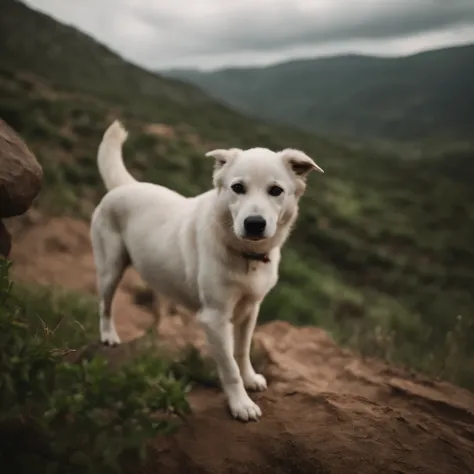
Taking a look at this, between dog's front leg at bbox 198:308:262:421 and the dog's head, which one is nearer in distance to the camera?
the dog's head

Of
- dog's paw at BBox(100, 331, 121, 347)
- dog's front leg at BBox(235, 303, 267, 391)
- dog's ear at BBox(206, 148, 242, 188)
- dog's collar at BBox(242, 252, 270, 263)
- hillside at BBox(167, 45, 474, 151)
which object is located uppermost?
hillside at BBox(167, 45, 474, 151)

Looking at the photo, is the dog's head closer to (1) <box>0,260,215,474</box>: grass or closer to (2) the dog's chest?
(2) the dog's chest

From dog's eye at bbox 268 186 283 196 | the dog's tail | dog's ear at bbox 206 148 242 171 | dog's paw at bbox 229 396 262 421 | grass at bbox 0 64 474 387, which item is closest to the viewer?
dog's eye at bbox 268 186 283 196

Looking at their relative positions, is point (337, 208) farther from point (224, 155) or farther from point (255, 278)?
point (224, 155)

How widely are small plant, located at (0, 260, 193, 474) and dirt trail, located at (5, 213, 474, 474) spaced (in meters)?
0.21

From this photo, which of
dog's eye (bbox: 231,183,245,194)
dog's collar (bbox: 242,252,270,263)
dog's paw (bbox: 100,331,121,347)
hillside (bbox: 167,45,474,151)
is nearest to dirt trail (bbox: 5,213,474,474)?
dog's paw (bbox: 100,331,121,347)

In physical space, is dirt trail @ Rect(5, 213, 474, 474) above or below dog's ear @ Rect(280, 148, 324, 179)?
below

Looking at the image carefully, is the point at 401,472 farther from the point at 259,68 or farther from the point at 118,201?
the point at 259,68

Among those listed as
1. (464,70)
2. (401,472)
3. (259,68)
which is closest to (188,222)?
(401,472)

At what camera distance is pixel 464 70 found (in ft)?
13.0

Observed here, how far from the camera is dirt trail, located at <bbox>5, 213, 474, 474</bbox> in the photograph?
217 cm

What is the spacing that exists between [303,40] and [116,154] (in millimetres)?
1374

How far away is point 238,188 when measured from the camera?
2.14 m

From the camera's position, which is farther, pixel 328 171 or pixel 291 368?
pixel 328 171
